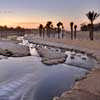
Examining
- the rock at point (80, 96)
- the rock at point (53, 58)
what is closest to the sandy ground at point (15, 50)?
the rock at point (53, 58)

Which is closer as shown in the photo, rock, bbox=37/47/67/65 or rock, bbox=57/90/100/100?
rock, bbox=57/90/100/100

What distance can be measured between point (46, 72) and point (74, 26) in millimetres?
50600

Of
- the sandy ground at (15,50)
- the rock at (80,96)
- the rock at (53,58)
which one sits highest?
the sandy ground at (15,50)

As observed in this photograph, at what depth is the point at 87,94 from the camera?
6910 millimetres

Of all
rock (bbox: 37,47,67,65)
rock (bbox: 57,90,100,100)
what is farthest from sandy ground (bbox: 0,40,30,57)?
rock (bbox: 57,90,100,100)

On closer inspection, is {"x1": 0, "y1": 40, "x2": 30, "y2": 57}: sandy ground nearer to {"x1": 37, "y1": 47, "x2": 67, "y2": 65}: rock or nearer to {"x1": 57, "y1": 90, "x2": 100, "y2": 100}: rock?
{"x1": 37, "y1": 47, "x2": 67, "y2": 65}: rock

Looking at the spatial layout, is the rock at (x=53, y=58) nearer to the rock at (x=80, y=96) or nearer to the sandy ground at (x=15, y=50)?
the sandy ground at (x=15, y=50)

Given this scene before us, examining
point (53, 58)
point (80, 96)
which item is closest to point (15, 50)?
point (53, 58)

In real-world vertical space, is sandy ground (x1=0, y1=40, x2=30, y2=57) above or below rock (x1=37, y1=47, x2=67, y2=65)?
above

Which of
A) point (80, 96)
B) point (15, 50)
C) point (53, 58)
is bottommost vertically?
point (80, 96)

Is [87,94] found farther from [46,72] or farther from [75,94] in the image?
[46,72]

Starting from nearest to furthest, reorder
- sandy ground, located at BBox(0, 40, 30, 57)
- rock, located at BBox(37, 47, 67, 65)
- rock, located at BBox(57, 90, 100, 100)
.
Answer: rock, located at BBox(57, 90, 100, 100) < rock, located at BBox(37, 47, 67, 65) < sandy ground, located at BBox(0, 40, 30, 57)

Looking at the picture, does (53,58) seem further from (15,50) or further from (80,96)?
(80,96)

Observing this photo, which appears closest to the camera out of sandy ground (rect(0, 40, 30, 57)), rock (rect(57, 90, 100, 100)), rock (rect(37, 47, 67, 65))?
rock (rect(57, 90, 100, 100))
